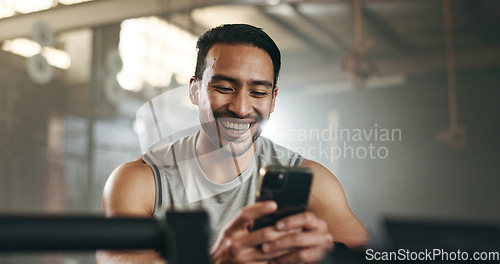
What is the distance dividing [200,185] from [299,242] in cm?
29

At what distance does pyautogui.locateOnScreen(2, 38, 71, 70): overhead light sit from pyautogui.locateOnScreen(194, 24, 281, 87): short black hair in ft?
2.93

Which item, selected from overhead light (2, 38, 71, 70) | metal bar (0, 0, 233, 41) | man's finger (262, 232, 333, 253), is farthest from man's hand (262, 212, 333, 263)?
overhead light (2, 38, 71, 70)

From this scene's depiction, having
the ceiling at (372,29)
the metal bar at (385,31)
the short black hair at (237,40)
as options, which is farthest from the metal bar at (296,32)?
the short black hair at (237,40)

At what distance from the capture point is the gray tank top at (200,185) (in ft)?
1.87

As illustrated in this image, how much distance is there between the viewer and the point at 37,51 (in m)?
1.37

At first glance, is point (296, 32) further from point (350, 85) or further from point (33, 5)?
point (33, 5)

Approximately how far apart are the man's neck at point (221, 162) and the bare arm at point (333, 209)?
0.28ft

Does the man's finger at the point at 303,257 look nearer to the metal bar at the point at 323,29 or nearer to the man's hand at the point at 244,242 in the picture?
the man's hand at the point at 244,242

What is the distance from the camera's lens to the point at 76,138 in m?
1.32

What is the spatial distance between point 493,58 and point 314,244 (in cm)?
91

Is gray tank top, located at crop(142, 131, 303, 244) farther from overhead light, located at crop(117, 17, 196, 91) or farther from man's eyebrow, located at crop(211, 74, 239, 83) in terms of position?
overhead light, located at crop(117, 17, 196, 91)

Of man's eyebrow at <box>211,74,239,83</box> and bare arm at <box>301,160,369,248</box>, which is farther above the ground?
man's eyebrow at <box>211,74,239,83</box>

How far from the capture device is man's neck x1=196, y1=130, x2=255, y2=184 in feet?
1.98

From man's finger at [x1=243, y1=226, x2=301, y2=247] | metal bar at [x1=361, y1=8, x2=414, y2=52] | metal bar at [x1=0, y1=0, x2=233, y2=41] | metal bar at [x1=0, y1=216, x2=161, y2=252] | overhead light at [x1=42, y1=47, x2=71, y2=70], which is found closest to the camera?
metal bar at [x1=0, y1=216, x2=161, y2=252]
